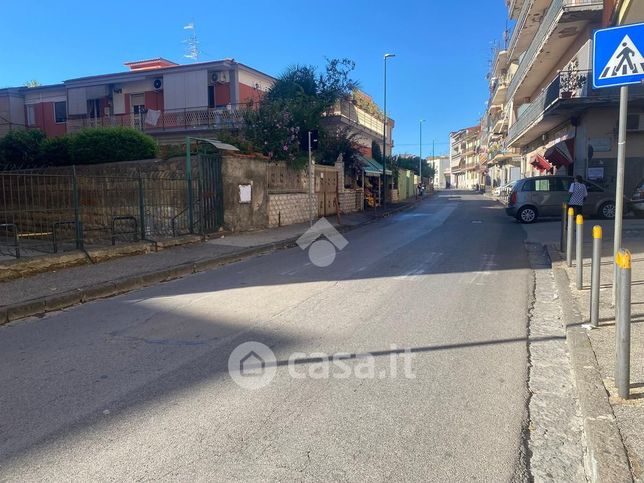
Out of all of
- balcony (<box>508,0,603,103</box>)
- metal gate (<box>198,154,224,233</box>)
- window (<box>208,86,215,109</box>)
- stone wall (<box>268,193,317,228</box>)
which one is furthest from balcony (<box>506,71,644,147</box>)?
window (<box>208,86,215,109</box>)

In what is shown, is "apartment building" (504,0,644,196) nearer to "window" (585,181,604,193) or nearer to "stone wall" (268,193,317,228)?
"window" (585,181,604,193)

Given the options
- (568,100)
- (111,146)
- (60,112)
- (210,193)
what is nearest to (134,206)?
(210,193)

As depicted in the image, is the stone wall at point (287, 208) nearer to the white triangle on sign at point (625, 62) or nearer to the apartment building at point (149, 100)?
the apartment building at point (149, 100)

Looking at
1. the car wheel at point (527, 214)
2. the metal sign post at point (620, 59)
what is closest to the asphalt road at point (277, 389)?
the metal sign post at point (620, 59)

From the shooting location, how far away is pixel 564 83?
19.3 metres

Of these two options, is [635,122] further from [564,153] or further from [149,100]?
[149,100]

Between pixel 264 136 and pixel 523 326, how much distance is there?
1475cm

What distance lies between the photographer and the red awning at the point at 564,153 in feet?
69.3

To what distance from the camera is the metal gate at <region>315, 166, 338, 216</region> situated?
21.4 metres

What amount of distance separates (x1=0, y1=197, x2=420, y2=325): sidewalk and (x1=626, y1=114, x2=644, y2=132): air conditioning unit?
1476cm

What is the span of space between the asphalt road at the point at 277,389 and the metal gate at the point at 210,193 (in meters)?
6.54

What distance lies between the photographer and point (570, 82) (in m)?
19.2

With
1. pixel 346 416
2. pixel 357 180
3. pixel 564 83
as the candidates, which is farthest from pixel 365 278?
pixel 357 180

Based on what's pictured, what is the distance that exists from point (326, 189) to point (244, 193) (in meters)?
7.21
